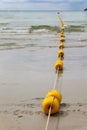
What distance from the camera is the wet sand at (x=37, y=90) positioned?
545cm

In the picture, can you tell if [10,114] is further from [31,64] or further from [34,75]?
[31,64]

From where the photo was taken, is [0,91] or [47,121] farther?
[0,91]

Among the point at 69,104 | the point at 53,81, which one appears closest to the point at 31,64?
the point at 53,81

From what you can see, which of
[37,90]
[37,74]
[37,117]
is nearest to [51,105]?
[37,117]

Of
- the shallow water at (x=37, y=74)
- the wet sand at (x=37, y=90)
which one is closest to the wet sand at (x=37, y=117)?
the wet sand at (x=37, y=90)

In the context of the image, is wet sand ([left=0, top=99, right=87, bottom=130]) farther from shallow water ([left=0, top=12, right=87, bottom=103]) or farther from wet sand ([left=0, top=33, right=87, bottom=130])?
shallow water ([left=0, top=12, right=87, bottom=103])

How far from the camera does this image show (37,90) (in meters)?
7.27

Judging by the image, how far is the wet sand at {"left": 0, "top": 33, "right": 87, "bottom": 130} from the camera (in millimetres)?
5445

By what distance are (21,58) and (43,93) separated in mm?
4617

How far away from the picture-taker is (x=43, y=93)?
707cm

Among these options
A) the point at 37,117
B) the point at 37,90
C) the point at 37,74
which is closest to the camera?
the point at 37,117

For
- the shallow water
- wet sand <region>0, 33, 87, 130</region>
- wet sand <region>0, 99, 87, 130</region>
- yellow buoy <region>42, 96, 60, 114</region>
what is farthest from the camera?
the shallow water

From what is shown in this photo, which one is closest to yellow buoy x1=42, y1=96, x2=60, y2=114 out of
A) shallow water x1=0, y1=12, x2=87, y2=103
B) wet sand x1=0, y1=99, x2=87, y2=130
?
wet sand x1=0, y1=99, x2=87, y2=130

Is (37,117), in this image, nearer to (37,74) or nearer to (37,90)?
(37,90)
